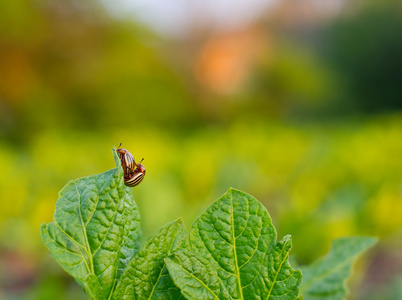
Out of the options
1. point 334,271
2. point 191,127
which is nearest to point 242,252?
point 334,271

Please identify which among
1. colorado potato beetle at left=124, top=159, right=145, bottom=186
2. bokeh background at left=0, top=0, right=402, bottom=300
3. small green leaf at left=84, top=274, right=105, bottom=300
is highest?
bokeh background at left=0, top=0, right=402, bottom=300

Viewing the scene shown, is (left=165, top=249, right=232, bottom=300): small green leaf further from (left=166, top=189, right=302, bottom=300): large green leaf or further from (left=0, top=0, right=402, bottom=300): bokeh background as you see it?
(left=0, top=0, right=402, bottom=300): bokeh background

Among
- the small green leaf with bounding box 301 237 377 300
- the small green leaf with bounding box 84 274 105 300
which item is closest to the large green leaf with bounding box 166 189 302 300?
the small green leaf with bounding box 84 274 105 300

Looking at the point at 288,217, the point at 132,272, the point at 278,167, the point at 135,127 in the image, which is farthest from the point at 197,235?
the point at 135,127

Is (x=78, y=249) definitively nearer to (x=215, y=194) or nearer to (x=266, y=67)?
(x=215, y=194)

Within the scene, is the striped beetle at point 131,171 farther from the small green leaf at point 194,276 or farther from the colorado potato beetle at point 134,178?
the small green leaf at point 194,276

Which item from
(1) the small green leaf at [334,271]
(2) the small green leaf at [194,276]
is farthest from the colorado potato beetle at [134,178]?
(1) the small green leaf at [334,271]

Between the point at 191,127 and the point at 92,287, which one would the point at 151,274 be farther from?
the point at 191,127
